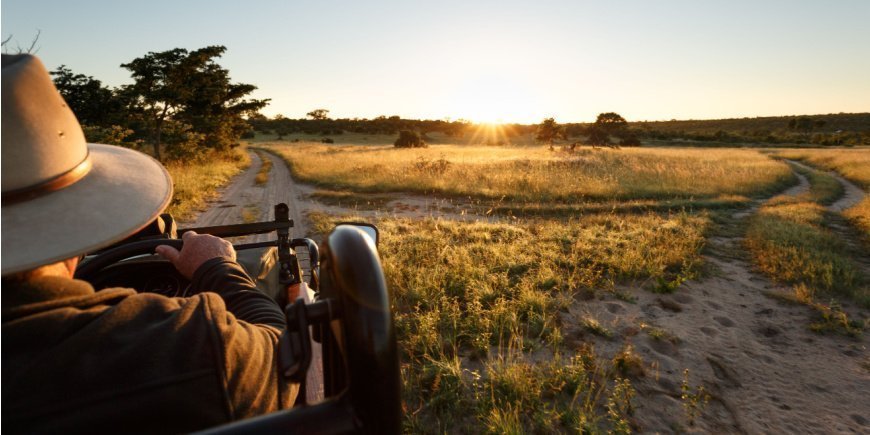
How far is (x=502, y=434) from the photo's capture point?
2791mm

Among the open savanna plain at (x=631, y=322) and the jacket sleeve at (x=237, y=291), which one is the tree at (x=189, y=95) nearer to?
the open savanna plain at (x=631, y=322)

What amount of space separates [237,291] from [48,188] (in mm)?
645

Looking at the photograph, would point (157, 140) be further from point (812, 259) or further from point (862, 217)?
point (862, 217)

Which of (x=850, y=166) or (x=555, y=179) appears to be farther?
(x=850, y=166)

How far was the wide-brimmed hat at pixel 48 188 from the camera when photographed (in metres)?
0.93

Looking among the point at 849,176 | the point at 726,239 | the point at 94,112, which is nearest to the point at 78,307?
the point at 726,239

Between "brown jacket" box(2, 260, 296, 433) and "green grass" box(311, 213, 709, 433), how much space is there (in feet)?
7.12

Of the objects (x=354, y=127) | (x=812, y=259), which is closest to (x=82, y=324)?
(x=812, y=259)

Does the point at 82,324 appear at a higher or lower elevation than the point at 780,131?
lower

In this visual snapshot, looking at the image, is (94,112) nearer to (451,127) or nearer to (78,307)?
(78,307)

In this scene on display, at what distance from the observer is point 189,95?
80.1 ft

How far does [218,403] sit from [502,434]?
224 cm

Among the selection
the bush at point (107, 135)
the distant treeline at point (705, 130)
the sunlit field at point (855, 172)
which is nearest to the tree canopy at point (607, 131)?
the distant treeline at point (705, 130)

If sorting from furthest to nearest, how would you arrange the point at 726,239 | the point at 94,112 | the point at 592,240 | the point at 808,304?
the point at 94,112
the point at 726,239
the point at 592,240
the point at 808,304
